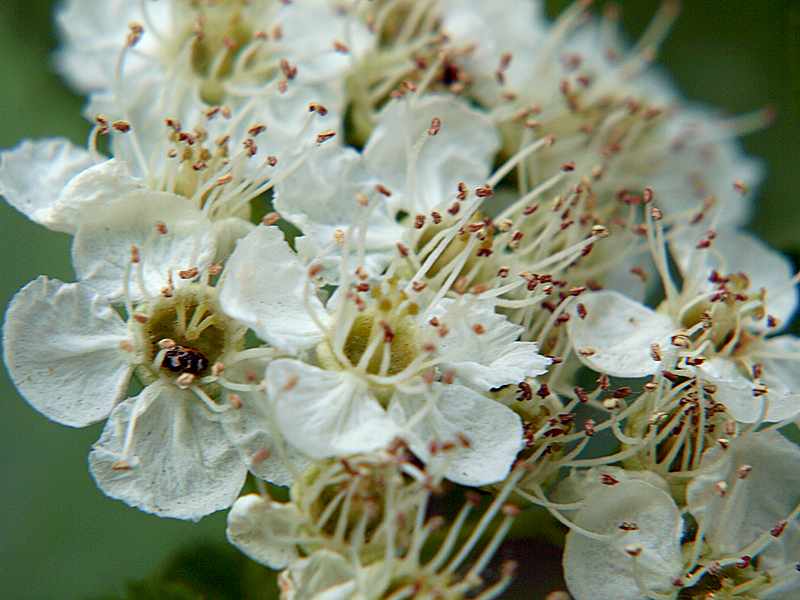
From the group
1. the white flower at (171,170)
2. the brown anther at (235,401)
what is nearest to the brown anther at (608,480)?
the brown anther at (235,401)

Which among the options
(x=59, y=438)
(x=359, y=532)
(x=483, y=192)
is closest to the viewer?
(x=359, y=532)

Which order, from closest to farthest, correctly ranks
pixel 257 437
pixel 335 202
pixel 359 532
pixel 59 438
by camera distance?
pixel 359 532 < pixel 257 437 < pixel 335 202 < pixel 59 438

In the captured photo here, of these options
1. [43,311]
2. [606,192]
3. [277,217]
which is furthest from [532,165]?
[43,311]

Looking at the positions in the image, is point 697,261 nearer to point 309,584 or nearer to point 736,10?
point 309,584

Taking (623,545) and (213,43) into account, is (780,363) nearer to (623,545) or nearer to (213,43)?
(623,545)

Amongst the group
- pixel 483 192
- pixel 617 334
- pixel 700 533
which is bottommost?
pixel 700 533

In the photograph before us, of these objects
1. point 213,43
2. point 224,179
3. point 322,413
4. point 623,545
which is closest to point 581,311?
point 623,545

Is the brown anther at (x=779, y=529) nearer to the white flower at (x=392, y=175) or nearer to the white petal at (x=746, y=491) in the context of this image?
the white petal at (x=746, y=491)
